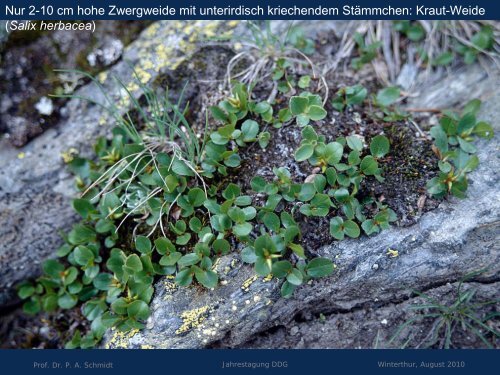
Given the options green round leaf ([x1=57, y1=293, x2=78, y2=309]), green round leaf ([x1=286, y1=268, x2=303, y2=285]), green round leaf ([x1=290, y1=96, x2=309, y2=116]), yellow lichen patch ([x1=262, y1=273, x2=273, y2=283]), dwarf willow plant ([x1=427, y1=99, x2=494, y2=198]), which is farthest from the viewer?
green round leaf ([x1=57, y1=293, x2=78, y2=309])

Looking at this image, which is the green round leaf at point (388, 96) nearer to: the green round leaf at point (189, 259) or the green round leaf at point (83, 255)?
the green round leaf at point (189, 259)

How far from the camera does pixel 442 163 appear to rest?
2803 millimetres

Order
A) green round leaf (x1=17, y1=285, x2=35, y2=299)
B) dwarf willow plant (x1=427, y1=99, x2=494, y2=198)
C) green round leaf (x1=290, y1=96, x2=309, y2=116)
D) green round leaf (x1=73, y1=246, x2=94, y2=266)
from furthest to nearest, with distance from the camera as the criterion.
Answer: green round leaf (x1=17, y1=285, x2=35, y2=299)
green round leaf (x1=73, y1=246, x2=94, y2=266)
green round leaf (x1=290, y1=96, x2=309, y2=116)
dwarf willow plant (x1=427, y1=99, x2=494, y2=198)

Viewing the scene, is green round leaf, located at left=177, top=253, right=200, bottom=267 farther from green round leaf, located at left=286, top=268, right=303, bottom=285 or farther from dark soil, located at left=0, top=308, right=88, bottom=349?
dark soil, located at left=0, top=308, right=88, bottom=349

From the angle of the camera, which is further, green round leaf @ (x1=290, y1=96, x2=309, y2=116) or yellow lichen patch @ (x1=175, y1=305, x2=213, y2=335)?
green round leaf @ (x1=290, y1=96, x2=309, y2=116)

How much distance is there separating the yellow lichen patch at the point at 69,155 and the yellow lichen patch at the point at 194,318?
4.88ft

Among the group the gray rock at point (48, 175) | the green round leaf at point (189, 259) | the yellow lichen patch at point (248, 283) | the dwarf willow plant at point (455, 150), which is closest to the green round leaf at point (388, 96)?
the dwarf willow plant at point (455, 150)

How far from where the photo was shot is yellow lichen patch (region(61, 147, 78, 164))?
3.33 m

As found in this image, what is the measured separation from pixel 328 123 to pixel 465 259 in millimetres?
1175

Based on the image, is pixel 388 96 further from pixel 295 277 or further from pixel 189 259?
pixel 189 259

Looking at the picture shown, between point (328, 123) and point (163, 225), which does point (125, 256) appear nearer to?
point (163, 225)

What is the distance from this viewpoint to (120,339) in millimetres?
2771

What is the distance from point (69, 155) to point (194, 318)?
156 centimetres

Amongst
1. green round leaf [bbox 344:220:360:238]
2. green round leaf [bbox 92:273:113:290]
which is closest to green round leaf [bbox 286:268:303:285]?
green round leaf [bbox 344:220:360:238]
